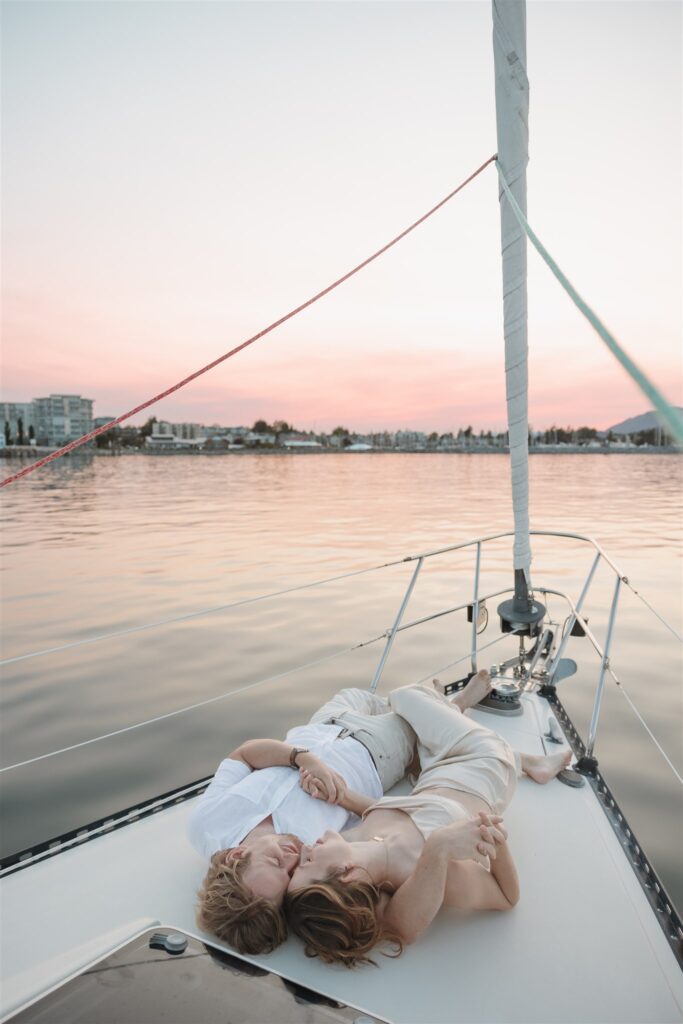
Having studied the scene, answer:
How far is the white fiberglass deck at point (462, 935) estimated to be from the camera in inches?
57.8

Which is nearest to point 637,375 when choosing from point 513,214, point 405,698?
point 405,698

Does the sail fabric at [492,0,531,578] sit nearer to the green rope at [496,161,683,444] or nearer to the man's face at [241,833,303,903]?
the green rope at [496,161,683,444]

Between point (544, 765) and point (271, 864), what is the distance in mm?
1389

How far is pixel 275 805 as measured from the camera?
199cm

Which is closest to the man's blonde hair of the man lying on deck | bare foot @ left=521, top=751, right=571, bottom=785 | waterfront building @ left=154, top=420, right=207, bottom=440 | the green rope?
the man lying on deck

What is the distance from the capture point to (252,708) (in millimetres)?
5043

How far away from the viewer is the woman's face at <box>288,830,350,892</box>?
5.47 feet

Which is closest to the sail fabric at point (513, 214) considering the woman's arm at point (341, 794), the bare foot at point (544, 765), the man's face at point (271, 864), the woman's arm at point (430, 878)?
the bare foot at point (544, 765)

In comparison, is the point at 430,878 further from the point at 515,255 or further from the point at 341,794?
the point at 515,255

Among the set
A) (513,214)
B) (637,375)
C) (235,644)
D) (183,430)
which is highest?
(183,430)

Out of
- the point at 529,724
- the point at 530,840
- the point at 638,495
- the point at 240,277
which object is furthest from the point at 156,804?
the point at 638,495

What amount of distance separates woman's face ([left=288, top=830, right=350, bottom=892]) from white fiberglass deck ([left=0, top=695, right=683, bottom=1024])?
171 millimetres

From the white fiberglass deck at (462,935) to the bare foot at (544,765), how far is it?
0.27 meters

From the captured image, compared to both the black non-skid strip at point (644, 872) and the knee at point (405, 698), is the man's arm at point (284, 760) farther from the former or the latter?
the black non-skid strip at point (644, 872)
